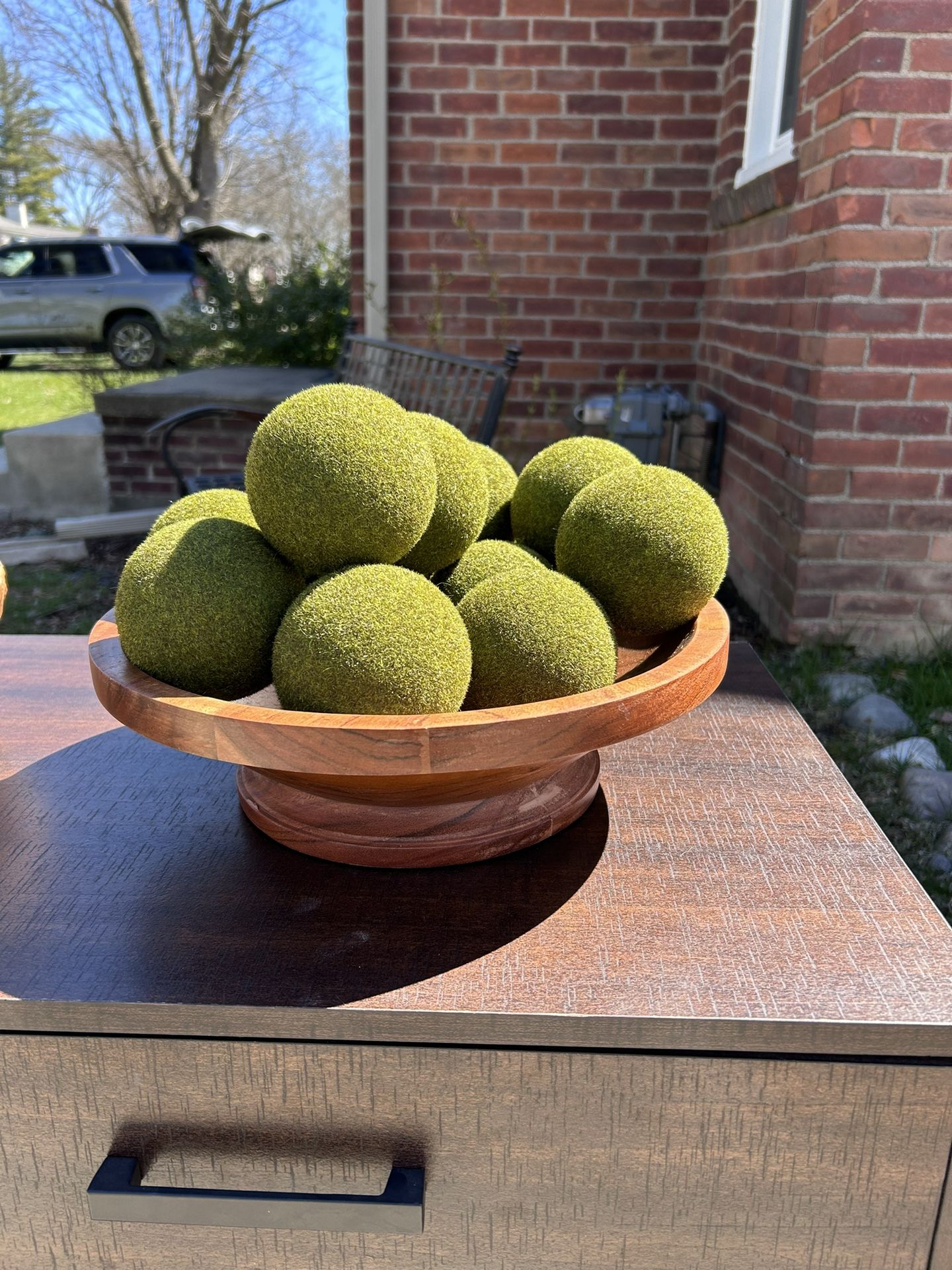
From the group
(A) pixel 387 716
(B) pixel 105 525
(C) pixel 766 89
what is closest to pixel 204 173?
(B) pixel 105 525

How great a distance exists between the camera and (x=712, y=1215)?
78cm

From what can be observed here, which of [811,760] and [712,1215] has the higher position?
[811,760]

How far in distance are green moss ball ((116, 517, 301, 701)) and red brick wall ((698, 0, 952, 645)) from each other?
238cm

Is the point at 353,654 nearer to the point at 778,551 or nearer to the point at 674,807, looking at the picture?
the point at 674,807

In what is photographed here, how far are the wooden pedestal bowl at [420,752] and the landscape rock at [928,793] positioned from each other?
1545 millimetres

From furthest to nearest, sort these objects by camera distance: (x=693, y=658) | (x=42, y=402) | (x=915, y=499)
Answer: (x=42, y=402)
(x=915, y=499)
(x=693, y=658)

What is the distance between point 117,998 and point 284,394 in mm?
4086

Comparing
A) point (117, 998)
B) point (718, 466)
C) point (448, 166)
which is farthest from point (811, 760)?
point (448, 166)

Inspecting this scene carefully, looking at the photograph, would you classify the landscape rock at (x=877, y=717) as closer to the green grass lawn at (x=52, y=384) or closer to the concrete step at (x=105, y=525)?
the concrete step at (x=105, y=525)

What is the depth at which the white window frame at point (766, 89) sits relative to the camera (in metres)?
3.56

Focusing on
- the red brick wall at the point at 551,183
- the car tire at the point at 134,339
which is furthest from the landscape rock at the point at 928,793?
the car tire at the point at 134,339

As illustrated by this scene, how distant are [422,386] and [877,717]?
7.47ft

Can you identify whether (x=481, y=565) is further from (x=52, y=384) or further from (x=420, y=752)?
(x=52, y=384)

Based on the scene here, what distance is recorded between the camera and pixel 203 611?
0.80 m
